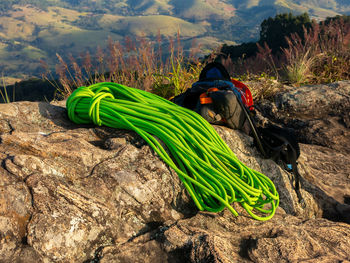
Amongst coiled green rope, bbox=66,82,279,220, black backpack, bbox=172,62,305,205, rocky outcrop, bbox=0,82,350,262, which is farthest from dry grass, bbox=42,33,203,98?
rocky outcrop, bbox=0,82,350,262

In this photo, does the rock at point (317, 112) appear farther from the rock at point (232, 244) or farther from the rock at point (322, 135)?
the rock at point (232, 244)

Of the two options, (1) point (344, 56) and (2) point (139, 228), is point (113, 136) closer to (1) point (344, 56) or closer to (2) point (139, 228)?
(2) point (139, 228)

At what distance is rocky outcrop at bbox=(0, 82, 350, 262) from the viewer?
1.16 m

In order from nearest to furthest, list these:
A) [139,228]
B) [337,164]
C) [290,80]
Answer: [139,228] → [337,164] → [290,80]

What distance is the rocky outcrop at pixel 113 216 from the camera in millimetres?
1164

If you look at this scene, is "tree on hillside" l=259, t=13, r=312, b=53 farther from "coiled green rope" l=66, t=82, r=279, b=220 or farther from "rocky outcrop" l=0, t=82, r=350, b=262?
"rocky outcrop" l=0, t=82, r=350, b=262

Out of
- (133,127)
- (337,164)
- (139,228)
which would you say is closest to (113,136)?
(133,127)

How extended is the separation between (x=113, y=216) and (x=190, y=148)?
0.71 meters

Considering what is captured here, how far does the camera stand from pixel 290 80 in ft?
17.9

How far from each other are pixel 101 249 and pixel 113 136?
0.89m

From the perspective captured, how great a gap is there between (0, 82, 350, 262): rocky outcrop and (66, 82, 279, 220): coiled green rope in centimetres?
9

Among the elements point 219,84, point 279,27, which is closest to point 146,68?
point 219,84

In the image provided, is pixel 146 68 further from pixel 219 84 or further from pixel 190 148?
pixel 190 148

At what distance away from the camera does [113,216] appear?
135cm
